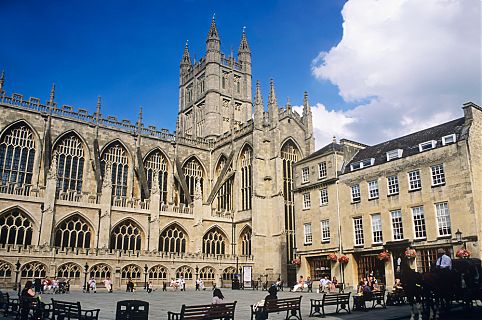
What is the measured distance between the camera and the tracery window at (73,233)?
3241cm

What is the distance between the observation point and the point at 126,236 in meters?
35.6

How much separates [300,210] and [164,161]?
57.8ft

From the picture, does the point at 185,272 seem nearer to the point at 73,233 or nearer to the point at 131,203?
the point at 131,203

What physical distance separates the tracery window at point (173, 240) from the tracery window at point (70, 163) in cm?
883

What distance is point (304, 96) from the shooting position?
4788 centimetres

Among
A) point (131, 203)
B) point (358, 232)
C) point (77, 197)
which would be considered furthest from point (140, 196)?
point (358, 232)

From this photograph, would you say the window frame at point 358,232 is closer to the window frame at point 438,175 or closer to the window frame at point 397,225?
the window frame at point 397,225

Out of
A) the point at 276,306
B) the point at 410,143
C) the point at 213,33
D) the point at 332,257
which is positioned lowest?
the point at 276,306

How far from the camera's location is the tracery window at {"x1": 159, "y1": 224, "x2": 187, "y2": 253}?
38.0 meters

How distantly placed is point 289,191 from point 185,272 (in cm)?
1345

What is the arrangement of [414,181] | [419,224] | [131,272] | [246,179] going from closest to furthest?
1. [419,224]
2. [414,181]
3. [131,272]
4. [246,179]

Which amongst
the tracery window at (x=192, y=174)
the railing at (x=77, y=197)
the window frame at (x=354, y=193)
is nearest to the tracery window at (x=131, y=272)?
the railing at (x=77, y=197)

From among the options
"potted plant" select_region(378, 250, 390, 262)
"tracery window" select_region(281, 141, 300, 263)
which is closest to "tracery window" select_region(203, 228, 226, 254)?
"tracery window" select_region(281, 141, 300, 263)

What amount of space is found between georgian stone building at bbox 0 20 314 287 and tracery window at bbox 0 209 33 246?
0.07 m
